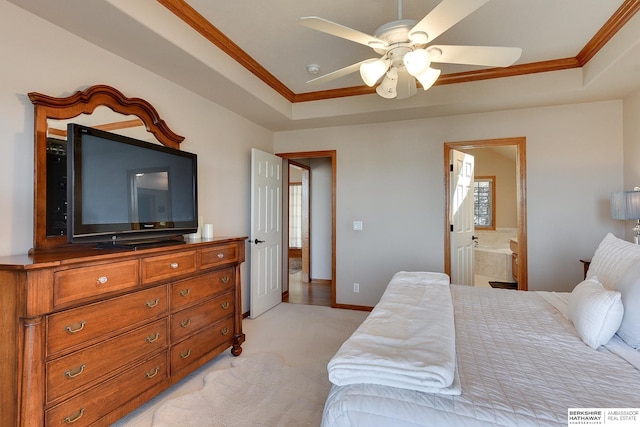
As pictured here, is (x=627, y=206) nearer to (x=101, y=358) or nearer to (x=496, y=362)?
(x=496, y=362)

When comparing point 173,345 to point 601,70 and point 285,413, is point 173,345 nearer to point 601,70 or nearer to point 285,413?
point 285,413

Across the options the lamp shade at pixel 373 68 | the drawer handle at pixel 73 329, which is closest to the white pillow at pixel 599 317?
the lamp shade at pixel 373 68

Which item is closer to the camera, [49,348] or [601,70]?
[49,348]

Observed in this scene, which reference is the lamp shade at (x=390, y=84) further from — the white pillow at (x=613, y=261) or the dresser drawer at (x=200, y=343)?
the dresser drawer at (x=200, y=343)

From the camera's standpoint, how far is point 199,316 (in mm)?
2426

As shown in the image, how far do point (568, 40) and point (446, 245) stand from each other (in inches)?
89.1

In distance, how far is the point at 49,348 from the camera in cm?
147

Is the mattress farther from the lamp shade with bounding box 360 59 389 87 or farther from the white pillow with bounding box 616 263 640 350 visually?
the lamp shade with bounding box 360 59 389 87

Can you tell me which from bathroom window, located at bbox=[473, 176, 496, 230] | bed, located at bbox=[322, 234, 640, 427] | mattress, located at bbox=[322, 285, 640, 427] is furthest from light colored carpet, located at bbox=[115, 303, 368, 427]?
bathroom window, located at bbox=[473, 176, 496, 230]

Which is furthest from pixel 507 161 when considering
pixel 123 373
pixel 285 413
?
pixel 123 373

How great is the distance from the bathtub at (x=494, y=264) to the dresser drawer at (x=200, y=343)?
16.8 feet

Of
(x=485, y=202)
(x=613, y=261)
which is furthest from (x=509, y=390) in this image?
(x=485, y=202)

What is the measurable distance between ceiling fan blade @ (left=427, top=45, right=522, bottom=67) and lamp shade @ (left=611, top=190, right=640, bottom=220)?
1.86 metres

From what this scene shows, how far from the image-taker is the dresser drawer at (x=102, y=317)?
150 centimetres
